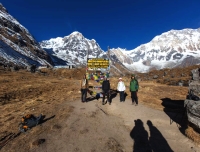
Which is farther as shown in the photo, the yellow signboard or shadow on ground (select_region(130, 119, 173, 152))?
the yellow signboard

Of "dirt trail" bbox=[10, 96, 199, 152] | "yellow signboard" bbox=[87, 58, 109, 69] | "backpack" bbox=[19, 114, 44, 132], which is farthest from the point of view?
"yellow signboard" bbox=[87, 58, 109, 69]

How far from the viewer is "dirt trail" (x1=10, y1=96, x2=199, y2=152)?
25.8 ft

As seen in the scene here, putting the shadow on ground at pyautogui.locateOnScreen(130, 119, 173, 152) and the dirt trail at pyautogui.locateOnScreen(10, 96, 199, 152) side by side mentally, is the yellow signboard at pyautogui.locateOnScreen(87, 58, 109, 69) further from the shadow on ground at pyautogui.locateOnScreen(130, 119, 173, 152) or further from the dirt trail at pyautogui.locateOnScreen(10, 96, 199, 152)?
the shadow on ground at pyautogui.locateOnScreen(130, 119, 173, 152)

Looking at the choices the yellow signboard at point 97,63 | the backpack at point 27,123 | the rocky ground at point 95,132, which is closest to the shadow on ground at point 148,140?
the rocky ground at point 95,132

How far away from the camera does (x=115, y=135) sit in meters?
9.26

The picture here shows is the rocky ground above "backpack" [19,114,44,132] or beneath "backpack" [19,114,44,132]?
beneath

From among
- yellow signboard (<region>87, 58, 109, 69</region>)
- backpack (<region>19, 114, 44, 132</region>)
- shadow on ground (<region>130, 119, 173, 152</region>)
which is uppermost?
yellow signboard (<region>87, 58, 109, 69</region>)

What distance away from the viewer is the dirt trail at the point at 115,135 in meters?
7.86

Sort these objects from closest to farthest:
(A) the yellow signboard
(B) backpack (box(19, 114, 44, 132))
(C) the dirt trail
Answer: (C) the dirt trail, (B) backpack (box(19, 114, 44, 132)), (A) the yellow signboard

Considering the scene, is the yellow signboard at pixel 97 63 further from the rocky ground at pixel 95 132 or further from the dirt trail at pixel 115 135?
the dirt trail at pixel 115 135

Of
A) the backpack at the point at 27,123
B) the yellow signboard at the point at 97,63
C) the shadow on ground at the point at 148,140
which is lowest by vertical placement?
the shadow on ground at the point at 148,140

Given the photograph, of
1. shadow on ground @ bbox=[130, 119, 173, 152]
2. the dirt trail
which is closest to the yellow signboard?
the dirt trail

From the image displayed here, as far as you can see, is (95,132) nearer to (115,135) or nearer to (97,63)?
(115,135)

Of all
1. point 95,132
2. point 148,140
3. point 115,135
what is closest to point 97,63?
point 95,132
